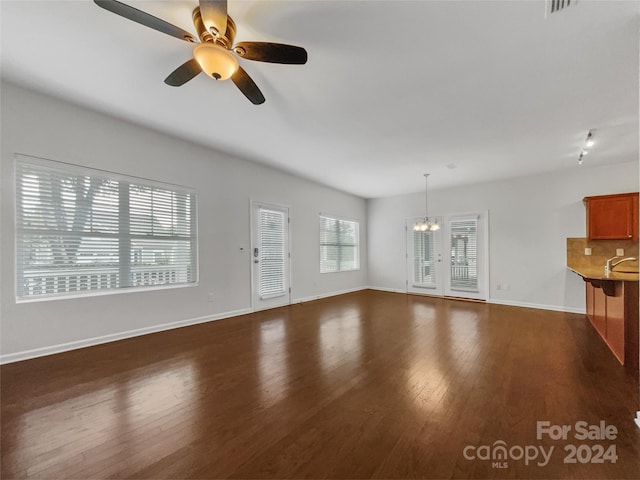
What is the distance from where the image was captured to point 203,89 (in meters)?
2.73

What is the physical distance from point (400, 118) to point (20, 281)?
4.51 meters

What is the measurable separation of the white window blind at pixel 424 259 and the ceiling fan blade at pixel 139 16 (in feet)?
21.1

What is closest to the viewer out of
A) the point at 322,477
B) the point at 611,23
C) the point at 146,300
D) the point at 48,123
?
the point at 322,477

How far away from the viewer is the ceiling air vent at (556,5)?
173cm

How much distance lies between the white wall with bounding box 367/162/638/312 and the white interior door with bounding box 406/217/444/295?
0.69 m

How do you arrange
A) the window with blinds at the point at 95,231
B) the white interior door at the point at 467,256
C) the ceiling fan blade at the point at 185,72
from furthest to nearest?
the white interior door at the point at 467,256, the window with blinds at the point at 95,231, the ceiling fan blade at the point at 185,72

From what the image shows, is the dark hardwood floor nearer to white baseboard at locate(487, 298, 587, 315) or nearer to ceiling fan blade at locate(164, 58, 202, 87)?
white baseboard at locate(487, 298, 587, 315)

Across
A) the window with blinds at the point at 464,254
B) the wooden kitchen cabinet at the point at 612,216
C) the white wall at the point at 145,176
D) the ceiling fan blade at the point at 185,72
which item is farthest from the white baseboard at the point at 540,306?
the ceiling fan blade at the point at 185,72

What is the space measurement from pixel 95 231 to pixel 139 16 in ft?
8.73

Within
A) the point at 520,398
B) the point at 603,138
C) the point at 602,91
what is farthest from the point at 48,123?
the point at 603,138

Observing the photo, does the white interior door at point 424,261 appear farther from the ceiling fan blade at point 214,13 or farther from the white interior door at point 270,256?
the ceiling fan blade at point 214,13

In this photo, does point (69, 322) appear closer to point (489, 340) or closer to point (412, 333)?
point (412, 333)

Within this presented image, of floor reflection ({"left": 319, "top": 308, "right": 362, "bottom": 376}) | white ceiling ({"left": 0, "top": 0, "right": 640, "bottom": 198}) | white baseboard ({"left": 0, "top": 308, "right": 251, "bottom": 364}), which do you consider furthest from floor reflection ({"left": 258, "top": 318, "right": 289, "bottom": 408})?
white ceiling ({"left": 0, "top": 0, "right": 640, "bottom": 198})

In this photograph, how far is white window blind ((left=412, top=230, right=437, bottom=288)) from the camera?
6.87 metres
